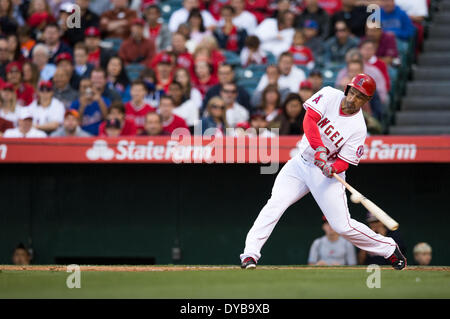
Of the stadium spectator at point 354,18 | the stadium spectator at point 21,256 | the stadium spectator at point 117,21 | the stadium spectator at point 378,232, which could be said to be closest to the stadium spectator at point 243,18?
the stadium spectator at point 354,18

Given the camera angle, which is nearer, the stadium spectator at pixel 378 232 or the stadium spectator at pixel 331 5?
the stadium spectator at pixel 378 232

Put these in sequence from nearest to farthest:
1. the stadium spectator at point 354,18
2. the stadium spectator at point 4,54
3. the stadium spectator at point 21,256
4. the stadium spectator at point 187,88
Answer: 1. the stadium spectator at point 21,256
2. the stadium spectator at point 187,88
3. the stadium spectator at point 354,18
4. the stadium spectator at point 4,54

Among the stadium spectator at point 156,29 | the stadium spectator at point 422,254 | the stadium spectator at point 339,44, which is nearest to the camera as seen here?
the stadium spectator at point 422,254

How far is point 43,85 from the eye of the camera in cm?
1023

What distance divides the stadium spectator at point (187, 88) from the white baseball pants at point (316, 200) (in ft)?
12.1

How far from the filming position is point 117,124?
9477 mm

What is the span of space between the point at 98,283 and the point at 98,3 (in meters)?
7.85

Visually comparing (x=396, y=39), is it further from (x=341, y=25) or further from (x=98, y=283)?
(x=98, y=283)

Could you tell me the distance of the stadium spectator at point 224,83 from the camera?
33.2 feet

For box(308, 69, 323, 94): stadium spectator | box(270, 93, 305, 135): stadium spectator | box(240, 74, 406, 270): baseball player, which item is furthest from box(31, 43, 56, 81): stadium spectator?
box(240, 74, 406, 270): baseball player

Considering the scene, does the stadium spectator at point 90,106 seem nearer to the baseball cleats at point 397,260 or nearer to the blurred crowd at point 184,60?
the blurred crowd at point 184,60

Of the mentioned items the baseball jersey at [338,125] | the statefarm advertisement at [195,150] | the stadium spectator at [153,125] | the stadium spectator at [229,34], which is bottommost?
the baseball jersey at [338,125]

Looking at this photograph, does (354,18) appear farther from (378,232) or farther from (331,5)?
(378,232)

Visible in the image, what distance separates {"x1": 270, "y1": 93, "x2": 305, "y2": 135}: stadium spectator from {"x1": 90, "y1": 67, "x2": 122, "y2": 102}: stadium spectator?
7.25 feet
